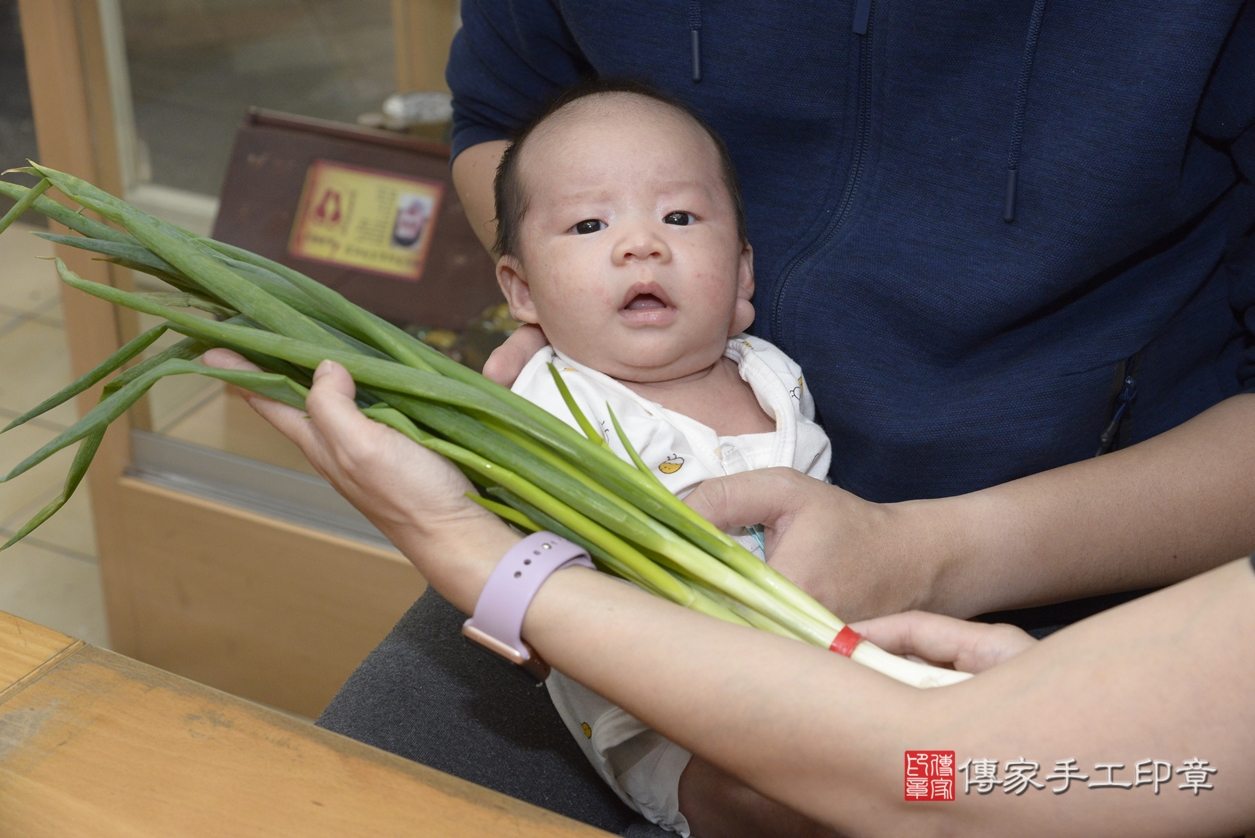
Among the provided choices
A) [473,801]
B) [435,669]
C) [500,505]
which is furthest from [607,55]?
[473,801]

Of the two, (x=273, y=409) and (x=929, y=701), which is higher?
(x=273, y=409)

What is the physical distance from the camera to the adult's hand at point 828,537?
0.91 m

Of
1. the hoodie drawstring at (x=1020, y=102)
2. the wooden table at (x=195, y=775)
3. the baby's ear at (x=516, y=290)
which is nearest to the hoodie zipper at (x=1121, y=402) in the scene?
the hoodie drawstring at (x=1020, y=102)

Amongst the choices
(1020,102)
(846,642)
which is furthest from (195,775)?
(1020,102)

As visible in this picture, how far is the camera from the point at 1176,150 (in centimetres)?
98

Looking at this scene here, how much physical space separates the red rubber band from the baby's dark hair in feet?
1.79

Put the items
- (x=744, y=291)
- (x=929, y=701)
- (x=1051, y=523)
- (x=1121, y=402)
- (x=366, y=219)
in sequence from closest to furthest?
(x=929, y=701)
(x=1051, y=523)
(x=1121, y=402)
(x=744, y=291)
(x=366, y=219)

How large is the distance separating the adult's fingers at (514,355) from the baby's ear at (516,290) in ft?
0.06

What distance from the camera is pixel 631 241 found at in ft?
3.63

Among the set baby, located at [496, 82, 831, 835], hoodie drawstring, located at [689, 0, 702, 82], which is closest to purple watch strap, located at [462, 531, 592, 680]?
baby, located at [496, 82, 831, 835]

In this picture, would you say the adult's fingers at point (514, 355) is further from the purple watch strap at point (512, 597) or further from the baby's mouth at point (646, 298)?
the purple watch strap at point (512, 597)

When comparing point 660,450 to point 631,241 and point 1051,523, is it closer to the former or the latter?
point 631,241

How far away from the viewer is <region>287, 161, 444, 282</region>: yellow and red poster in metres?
2.16

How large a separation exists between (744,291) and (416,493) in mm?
575
